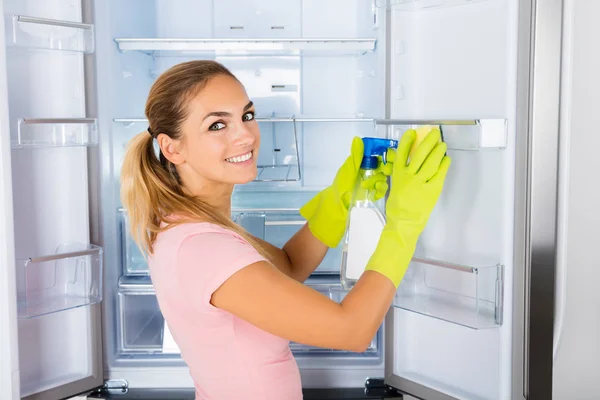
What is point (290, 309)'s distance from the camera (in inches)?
46.8

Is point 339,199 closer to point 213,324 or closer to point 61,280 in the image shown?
point 213,324

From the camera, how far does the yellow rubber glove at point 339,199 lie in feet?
5.16

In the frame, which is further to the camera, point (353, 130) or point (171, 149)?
point (353, 130)

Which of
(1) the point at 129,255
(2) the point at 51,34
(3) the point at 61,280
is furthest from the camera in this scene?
(1) the point at 129,255

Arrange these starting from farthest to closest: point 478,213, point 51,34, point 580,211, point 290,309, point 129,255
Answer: point 129,255 → point 51,34 → point 478,213 → point 580,211 → point 290,309

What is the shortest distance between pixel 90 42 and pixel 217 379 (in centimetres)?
86

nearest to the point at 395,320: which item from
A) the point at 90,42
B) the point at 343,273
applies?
the point at 343,273

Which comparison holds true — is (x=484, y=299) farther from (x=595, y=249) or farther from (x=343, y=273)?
(x=343, y=273)

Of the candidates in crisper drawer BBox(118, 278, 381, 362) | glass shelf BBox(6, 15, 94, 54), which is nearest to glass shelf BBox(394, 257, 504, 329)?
crisper drawer BBox(118, 278, 381, 362)

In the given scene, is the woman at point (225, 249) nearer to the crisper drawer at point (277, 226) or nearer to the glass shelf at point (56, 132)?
the glass shelf at point (56, 132)

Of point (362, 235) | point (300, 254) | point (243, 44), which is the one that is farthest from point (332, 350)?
point (243, 44)

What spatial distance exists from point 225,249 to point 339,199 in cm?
49

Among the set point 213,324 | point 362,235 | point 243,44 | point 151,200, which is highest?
point 243,44

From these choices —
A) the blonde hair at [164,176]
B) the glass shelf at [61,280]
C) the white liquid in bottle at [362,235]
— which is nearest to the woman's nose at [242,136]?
the blonde hair at [164,176]
